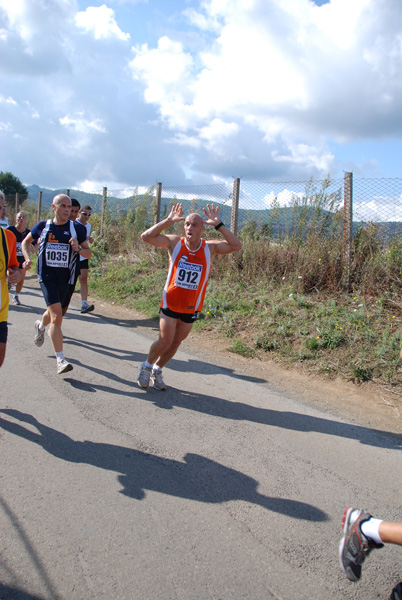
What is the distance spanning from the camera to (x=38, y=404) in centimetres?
456

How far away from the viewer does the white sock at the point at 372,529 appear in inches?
95.2

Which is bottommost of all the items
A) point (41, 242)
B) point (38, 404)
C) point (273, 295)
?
point (38, 404)

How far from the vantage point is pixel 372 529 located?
2.44 m

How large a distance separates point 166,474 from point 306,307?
4951 mm

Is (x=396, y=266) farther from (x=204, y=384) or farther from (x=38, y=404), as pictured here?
(x=38, y=404)

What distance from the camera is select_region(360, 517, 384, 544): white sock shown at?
242 centimetres

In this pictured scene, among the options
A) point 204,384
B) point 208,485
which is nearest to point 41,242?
point 204,384

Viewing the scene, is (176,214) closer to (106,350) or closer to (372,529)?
(106,350)

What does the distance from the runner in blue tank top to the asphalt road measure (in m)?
0.60

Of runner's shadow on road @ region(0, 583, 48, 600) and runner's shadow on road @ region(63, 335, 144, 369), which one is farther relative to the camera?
runner's shadow on road @ region(63, 335, 144, 369)

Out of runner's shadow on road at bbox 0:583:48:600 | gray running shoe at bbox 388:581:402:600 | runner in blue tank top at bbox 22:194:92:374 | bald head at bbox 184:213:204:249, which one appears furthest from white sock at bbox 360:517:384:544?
runner in blue tank top at bbox 22:194:92:374

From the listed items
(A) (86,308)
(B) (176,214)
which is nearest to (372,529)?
(B) (176,214)

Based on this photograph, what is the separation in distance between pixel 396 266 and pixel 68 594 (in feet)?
22.4

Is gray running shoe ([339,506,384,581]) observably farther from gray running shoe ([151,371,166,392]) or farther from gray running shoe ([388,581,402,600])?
gray running shoe ([151,371,166,392])
